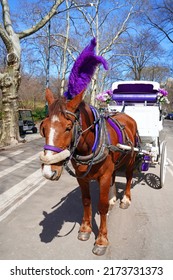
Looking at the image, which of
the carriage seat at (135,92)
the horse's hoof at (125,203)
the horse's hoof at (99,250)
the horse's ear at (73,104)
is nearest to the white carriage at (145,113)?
the carriage seat at (135,92)

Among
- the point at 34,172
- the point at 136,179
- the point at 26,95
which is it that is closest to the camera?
the point at 136,179

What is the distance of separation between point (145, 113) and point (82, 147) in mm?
3449

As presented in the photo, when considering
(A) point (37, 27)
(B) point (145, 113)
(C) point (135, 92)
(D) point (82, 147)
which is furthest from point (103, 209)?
(A) point (37, 27)

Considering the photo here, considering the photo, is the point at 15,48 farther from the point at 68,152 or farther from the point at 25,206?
the point at 68,152

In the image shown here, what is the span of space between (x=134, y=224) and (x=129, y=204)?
0.80 meters

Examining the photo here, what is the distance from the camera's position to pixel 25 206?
5.09m

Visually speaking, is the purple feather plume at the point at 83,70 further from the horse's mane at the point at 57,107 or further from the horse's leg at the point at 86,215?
the horse's leg at the point at 86,215

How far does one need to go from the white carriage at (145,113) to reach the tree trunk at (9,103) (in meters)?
5.93

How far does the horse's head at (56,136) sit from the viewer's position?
254 centimetres

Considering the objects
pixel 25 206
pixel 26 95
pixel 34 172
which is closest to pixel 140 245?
pixel 25 206

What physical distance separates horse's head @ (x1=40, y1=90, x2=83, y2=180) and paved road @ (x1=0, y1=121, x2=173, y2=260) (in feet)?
4.64

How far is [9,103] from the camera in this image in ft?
39.0

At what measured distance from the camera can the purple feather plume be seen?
3.13m

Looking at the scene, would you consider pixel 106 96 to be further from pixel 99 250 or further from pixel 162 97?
pixel 99 250
